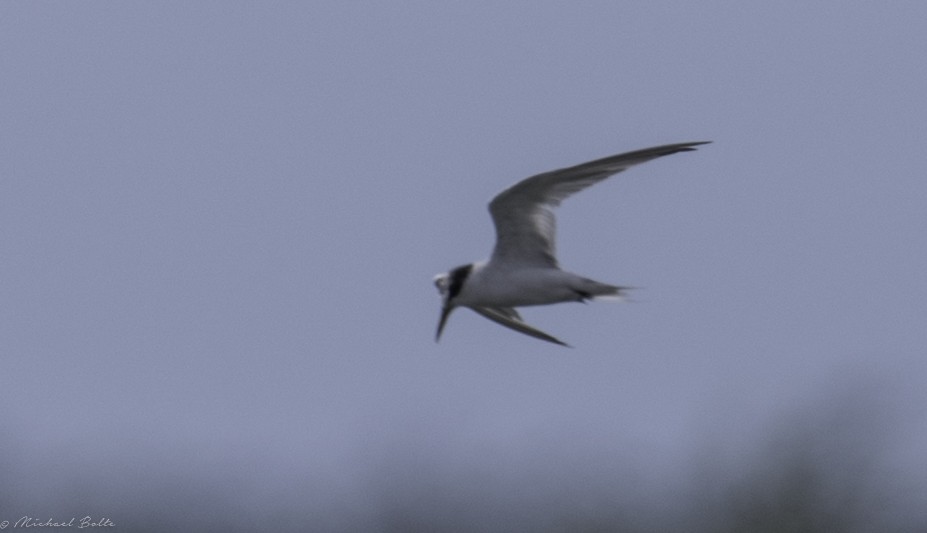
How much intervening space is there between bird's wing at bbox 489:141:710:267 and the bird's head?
1.03 ft

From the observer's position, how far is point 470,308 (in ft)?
48.3

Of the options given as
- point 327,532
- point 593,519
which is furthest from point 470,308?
point 327,532

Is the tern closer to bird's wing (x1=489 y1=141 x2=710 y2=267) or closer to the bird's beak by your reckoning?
bird's wing (x1=489 y1=141 x2=710 y2=267)

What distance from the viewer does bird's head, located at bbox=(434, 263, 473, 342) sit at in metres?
14.4

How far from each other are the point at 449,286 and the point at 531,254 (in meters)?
0.81

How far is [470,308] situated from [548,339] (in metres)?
0.74

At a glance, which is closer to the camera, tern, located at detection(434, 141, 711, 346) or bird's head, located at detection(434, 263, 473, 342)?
tern, located at detection(434, 141, 711, 346)

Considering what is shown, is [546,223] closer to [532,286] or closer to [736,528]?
[532,286]

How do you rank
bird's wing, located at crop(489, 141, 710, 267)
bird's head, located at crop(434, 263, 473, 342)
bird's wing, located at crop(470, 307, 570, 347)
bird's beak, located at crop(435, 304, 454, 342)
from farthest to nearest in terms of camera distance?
bird's wing, located at crop(470, 307, 570, 347) < bird's beak, located at crop(435, 304, 454, 342) < bird's head, located at crop(434, 263, 473, 342) < bird's wing, located at crop(489, 141, 710, 267)

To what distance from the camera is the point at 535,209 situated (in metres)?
13.9

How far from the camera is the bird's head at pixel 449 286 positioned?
1437 centimetres

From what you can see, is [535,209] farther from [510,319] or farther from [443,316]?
[510,319]

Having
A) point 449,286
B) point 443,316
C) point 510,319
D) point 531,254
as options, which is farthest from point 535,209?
point 510,319

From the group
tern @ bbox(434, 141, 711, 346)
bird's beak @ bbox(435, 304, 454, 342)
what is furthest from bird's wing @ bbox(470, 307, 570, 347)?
tern @ bbox(434, 141, 711, 346)
